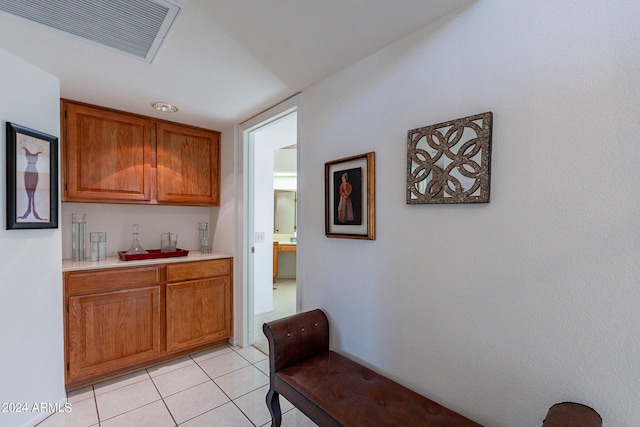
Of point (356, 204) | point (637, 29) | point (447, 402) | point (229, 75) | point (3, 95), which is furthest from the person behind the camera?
point (229, 75)

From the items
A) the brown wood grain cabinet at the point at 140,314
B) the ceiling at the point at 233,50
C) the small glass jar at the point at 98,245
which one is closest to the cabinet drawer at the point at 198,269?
the brown wood grain cabinet at the point at 140,314

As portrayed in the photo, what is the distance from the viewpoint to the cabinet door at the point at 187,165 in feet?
9.18

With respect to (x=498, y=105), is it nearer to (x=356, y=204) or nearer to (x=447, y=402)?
(x=356, y=204)

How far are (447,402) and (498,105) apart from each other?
1353 millimetres

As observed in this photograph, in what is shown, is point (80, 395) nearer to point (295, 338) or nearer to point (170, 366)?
point (170, 366)

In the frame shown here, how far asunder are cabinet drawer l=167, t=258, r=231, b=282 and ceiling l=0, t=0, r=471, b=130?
1437 millimetres

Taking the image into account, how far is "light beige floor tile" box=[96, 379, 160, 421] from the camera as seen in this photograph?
195 cm

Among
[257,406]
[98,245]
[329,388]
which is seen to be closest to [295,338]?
[329,388]

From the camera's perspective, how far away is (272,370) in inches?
65.5

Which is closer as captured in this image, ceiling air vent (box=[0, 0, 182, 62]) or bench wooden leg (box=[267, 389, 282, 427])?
A: ceiling air vent (box=[0, 0, 182, 62])

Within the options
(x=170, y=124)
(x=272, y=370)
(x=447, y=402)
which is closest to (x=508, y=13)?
(x=447, y=402)

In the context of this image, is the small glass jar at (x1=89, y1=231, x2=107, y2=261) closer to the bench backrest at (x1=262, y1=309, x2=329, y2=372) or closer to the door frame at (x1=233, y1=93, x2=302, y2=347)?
the door frame at (x1=233, y1=93, x2=302, y2=347)

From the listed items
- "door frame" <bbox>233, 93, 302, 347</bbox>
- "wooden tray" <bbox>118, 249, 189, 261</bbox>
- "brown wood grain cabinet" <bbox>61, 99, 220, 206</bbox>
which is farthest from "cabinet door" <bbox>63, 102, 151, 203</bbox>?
"door frame" <bbox>233, 93, 302, 347</bbox>

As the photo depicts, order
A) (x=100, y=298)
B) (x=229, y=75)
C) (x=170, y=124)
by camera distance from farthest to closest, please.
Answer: (x=170, y=124), (x=100, y=298), (x=229, y=75)
